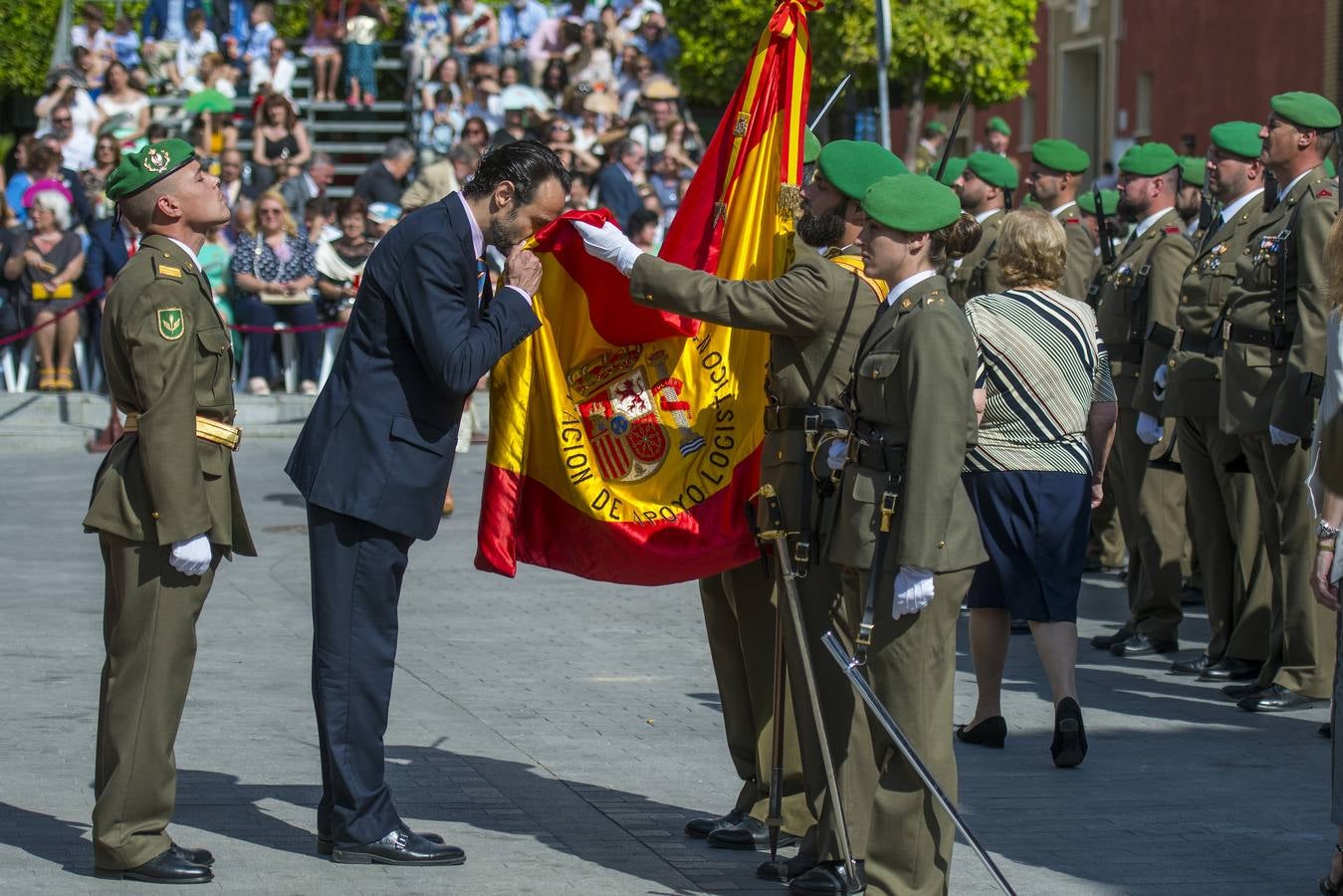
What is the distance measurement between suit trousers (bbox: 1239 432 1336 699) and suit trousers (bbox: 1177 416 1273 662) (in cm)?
32

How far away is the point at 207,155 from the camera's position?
22359 mm

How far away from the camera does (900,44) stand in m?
33.4

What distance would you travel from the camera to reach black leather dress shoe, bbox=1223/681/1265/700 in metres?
Result: 8.34

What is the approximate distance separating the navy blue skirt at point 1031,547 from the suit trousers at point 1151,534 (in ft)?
6.69

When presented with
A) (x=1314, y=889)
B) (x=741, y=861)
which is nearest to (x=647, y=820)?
(x=741, y=861)

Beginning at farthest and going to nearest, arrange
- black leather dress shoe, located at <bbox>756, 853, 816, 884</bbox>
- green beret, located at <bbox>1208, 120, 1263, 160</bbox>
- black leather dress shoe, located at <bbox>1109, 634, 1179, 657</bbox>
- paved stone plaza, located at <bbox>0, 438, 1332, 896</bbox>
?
black leather dress shoe, located at <bbox>1109, 634, 1179, 657</bbox> → green beret, located at <bbox>1208, 120, 1263, 160</bbox> → paved stone plaza, located at <bbox>0, 438, 1332, 896</bbox> → black leather dress shoe, located at <bbox>756, 853, 816, 884</bbox>

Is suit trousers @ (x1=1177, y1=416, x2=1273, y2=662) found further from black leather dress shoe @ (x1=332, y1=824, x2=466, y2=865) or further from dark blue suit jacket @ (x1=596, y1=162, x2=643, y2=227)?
dark blue suit jacket @ (x1=596, y1=162, x2=643, y2=227)

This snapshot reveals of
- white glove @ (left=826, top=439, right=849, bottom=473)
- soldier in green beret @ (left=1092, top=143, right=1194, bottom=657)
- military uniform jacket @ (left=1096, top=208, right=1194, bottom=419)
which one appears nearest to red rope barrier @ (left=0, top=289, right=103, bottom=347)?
military uniform jacket @ (left=1096, top=208, right=1194, bottom=419)

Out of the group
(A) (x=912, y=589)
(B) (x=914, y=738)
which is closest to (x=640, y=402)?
(A) (x=912, y=589)

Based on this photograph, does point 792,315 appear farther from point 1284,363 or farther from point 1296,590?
point 1296,590

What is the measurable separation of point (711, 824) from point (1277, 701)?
3029mm

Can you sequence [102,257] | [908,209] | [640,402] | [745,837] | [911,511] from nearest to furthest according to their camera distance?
[911,511] < [908,209] < [745,837] < [640,402] < [102,257]

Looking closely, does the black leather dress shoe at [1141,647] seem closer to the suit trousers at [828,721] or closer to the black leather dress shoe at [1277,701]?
the black leather dress shoe at [1277,701]

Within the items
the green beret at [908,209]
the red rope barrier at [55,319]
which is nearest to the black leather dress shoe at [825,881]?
the green beret at [908,209]
